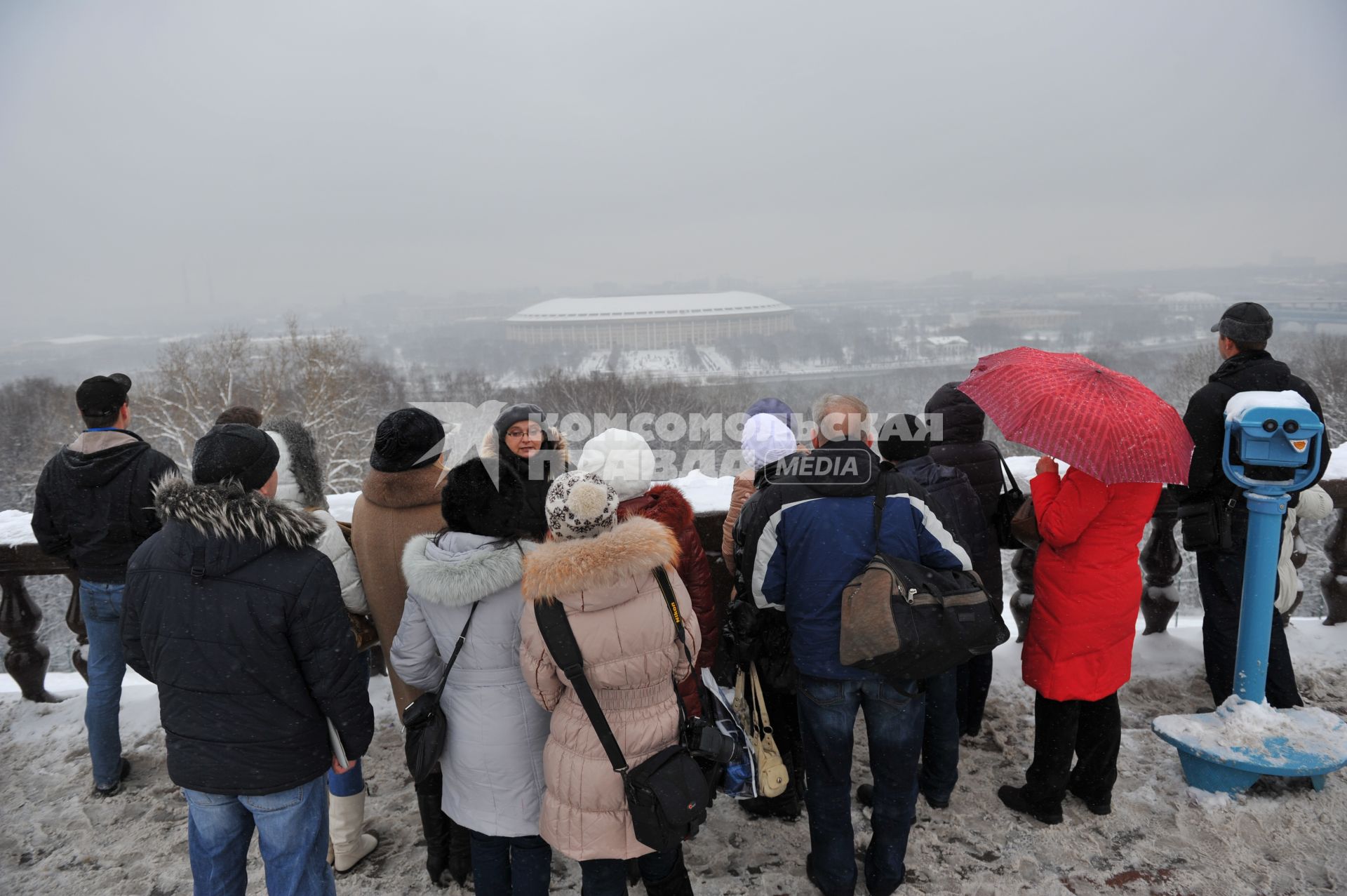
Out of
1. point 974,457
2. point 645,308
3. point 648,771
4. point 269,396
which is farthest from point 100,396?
point 645,308

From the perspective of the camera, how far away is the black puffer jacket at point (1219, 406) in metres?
3.01

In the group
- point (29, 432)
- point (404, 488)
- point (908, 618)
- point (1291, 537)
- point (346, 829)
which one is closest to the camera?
point (908, 618)

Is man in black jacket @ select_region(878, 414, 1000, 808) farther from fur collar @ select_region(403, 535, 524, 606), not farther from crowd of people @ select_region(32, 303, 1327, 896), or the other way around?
fur collar @ select_region(403, 535, 524, 606)

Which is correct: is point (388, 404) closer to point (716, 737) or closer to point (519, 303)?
point (716, 737)

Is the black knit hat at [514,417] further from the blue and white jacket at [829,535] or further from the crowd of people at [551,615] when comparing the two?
the blue and white jacket at [829,535]

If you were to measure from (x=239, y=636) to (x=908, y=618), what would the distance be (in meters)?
1.83

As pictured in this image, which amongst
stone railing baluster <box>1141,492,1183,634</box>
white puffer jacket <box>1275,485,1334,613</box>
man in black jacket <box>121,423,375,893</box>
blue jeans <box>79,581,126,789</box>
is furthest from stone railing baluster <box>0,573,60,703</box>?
white puffer jacket <box>1275,485,1334,613</box>

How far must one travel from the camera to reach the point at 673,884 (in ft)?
7.85

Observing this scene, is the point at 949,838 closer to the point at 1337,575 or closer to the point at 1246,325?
the point at 1246,325

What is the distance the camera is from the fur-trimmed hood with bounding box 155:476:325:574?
1.88 meters

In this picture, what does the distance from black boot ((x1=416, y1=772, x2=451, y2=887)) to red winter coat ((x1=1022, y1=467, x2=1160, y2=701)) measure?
2.19 m

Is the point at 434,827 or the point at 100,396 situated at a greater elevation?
the point at 100,396

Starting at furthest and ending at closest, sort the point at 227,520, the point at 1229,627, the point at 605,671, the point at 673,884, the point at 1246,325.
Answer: the point at 1229,627 → the point at 1246,325 → the point at 673,884 → the point at 605,671 → the point at 227,520

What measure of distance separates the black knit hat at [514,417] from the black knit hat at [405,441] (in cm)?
49
